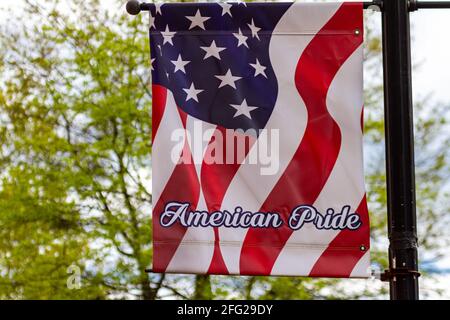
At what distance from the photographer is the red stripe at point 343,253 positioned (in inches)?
177

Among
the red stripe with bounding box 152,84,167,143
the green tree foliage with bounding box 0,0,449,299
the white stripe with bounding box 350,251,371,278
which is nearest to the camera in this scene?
the white stripe with bounding box 350,251,371,278

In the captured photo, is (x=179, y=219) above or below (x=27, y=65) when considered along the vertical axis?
below

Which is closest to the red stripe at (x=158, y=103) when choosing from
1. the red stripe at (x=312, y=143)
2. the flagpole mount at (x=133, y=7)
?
the flagpole mount at (x=133, y=7)

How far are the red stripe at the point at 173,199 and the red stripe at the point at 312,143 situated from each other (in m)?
0.40

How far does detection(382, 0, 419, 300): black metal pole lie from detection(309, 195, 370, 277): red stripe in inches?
15.0

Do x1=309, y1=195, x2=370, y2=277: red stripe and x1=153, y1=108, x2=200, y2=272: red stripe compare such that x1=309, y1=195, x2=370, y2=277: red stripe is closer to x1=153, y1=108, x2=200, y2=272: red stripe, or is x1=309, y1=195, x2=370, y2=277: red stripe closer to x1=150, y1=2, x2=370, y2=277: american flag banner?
x1=150, y1=2, x2=370, y2=277: american flag banner

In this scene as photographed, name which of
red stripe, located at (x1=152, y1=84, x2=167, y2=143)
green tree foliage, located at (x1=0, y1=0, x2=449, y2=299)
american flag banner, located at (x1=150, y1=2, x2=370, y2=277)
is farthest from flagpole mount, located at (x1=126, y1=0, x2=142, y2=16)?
green tree foliage, located at (x1=0, y1=0, x2=449, y2=299)

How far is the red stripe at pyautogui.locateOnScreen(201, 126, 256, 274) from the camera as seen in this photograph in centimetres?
461

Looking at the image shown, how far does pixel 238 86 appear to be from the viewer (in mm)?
4750

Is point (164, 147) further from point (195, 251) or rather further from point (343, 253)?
point (343, 253)

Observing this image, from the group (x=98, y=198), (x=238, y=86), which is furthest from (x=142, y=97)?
(x=238, y=86)

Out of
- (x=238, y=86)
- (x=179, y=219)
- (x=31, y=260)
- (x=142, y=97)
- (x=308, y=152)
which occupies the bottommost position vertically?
(x=179, y=219)
